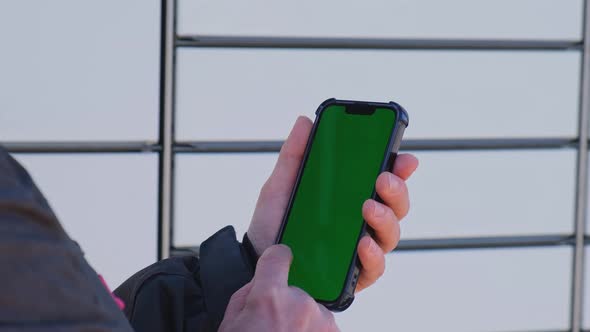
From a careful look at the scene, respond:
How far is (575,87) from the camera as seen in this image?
2.69 m

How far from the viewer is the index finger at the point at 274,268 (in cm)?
77

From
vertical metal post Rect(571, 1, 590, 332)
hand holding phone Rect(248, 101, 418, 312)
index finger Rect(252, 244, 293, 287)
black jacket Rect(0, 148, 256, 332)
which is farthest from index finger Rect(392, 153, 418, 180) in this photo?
vertical metal post Rect(571, 1, 590, 332)

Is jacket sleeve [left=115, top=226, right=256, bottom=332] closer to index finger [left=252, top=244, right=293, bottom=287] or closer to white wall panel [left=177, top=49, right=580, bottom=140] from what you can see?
index finger [left=252, top=244, right=293, bottom=287]

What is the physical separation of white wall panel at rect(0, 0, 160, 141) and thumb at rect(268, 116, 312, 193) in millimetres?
1287

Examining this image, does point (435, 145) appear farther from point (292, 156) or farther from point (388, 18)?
point (292, 156)

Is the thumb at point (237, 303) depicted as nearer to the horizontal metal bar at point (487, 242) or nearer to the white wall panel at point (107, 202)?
the white wall panel at point (107, 202)

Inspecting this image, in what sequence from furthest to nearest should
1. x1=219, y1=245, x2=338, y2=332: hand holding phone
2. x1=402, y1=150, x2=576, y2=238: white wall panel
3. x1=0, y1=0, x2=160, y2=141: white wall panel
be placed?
x1=402, y1=150, x2=576, y2=238: white wall panel, x1=0, y1=0, x2=160, y2=141: white wall panel, x1=219, y1=245, x2=338, y2=332: hand holding phone

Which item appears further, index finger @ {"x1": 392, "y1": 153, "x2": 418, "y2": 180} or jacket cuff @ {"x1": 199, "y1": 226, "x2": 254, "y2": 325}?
index finger @ {"x1": 392, "y1": 153, "x2": 418, "y2": 180}

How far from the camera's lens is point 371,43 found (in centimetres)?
253

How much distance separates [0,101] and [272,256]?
1.67 metres

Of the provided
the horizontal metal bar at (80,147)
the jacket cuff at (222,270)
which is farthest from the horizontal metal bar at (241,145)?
the jacket cuff at (222,270)

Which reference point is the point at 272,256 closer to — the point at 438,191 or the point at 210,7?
the point at 210,7

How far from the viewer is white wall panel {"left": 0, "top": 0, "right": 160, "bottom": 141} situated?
2.30 metres

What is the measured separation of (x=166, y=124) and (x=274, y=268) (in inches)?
64.9
